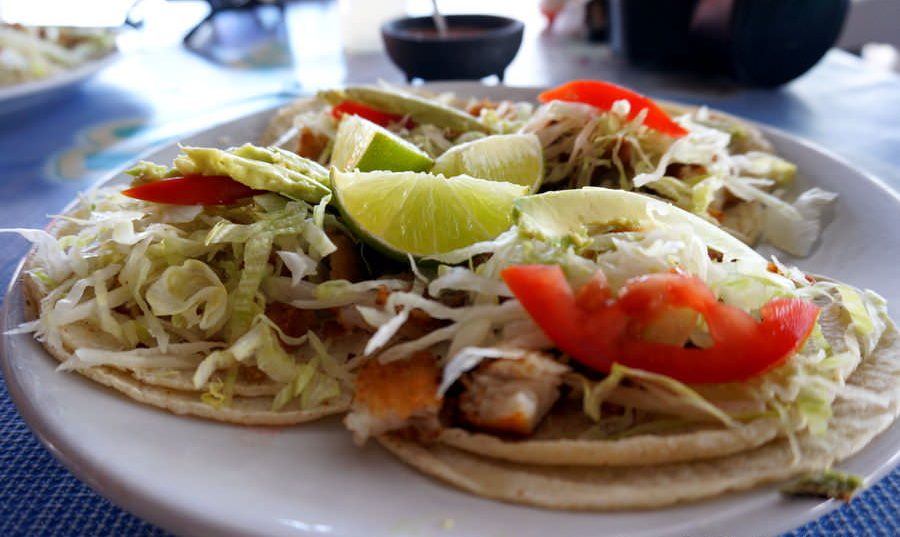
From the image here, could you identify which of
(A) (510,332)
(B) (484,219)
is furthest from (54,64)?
(A) (510,332)

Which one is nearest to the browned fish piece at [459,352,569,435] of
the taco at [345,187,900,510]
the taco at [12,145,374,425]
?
the taco at [345,187,900,510]

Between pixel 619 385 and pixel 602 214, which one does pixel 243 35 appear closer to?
pixel 602 214

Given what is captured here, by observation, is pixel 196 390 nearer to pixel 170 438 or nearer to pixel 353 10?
pixel 170 438

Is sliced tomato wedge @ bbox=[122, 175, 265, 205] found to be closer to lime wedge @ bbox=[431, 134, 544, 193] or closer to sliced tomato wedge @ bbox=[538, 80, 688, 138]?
lime wedge @ bbox=[431, 134, 544, 193]

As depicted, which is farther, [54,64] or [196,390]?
[54,64]

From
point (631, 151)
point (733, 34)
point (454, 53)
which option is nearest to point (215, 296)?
point (631, 151)

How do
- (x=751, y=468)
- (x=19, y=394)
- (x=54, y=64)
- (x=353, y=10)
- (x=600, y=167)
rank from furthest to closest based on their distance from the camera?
1. (x=353, y=10)
2. (x=54, y=64)
3. (x=600, y=167)
4. (x=19, y=394)
5. (x=751, y=468)

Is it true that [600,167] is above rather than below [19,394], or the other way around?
below

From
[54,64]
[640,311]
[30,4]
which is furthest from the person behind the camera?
[30,4]
